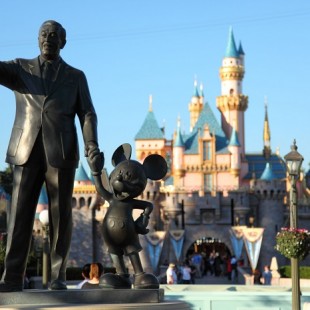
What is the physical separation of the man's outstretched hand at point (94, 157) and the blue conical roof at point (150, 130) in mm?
51123

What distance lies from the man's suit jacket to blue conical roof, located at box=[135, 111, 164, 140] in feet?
167

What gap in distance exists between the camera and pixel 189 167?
55500mm

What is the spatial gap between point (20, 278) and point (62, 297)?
42 cm

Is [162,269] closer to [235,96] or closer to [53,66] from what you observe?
[235,96]

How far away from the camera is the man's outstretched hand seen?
5.80 metres

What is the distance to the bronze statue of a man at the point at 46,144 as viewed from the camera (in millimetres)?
5684

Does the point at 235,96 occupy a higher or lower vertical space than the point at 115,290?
higher

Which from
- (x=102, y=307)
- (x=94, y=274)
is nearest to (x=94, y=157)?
(x=102, y=307)

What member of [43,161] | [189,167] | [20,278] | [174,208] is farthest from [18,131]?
[189,167]

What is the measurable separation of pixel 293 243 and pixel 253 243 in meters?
34.2

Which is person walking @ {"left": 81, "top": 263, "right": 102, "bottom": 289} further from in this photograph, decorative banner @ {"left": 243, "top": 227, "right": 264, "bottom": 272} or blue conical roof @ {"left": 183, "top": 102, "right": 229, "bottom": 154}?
blue conical roof @ {"left": 183, "top": 102, "right": 229, "bottom": 154}

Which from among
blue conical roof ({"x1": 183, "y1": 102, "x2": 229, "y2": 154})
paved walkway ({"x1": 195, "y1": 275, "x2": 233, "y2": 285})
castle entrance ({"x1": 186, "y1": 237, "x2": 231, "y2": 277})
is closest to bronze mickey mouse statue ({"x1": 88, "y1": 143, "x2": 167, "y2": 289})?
paved walkway ({"x1": 195, "y1": 275, "x2": 233, "y2": 285})

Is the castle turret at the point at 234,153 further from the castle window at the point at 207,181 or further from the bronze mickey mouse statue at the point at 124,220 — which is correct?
the bronze mickey mouse statue at the point at 124,220

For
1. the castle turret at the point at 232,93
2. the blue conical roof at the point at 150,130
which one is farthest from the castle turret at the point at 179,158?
the castle turret at the point at 232,93
